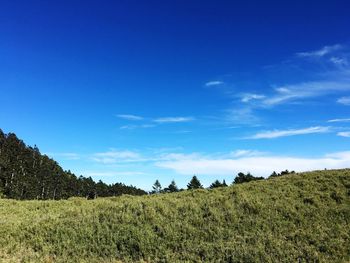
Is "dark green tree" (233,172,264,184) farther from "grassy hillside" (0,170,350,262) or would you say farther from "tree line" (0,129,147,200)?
"tree line" (0,129,147,200)

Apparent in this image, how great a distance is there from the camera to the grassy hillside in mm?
15883

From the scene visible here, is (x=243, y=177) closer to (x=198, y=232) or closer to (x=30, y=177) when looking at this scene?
(x=198, y=232)

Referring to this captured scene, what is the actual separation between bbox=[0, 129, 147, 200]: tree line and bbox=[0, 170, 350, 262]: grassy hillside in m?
65.5

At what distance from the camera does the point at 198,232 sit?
58.9 feet

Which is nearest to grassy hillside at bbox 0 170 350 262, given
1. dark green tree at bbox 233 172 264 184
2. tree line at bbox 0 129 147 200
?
dark green tree at bbox 233 172 264 184

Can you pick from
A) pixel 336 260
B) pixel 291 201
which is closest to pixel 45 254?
pixel 336 260

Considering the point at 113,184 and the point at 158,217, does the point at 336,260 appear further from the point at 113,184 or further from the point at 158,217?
the point at 113,184

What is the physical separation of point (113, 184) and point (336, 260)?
14796 centimetres

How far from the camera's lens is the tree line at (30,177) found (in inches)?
3735

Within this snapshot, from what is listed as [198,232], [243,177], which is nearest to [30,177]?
[243,177]

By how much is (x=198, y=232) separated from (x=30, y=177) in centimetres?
9666

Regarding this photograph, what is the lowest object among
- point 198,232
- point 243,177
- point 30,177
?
point 198,232

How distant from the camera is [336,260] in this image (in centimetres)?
1530

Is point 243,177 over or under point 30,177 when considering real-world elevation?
under
